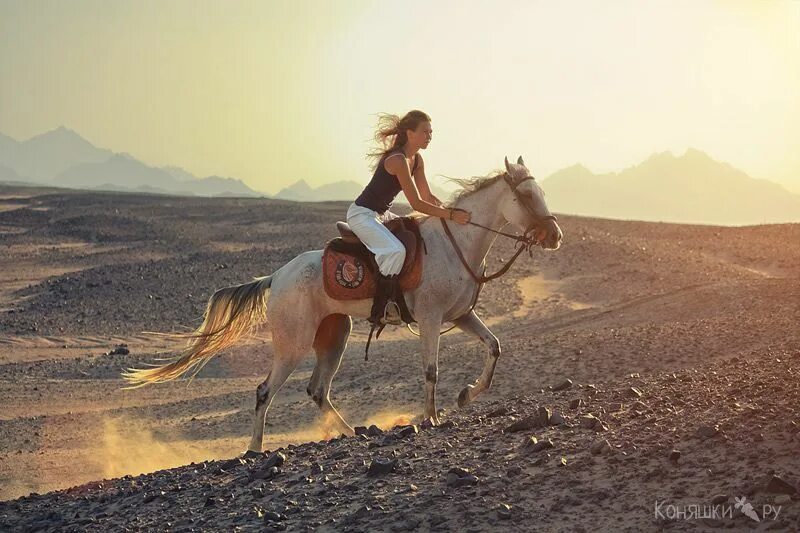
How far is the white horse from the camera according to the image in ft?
30.0

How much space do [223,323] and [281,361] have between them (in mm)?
1090

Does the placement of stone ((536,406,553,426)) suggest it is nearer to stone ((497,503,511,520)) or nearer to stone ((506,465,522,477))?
stone ((506,465,522,477))

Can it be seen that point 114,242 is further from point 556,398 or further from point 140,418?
point 556,398

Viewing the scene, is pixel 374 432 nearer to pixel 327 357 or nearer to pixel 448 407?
pixel 327 357

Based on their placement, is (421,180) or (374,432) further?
(421,180)

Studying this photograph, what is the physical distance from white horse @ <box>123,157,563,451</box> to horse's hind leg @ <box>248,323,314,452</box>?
0.01 m

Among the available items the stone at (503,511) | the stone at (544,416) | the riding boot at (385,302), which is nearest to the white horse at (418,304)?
the riding boot at (385,302)

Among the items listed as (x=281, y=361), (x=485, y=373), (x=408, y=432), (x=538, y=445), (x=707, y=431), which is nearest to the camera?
(x=707, y=431)

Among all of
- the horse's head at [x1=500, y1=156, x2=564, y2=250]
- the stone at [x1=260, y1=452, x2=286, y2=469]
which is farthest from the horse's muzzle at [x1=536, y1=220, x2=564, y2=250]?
the stone at [x1=260, y1=452, x2=286, y2=469]

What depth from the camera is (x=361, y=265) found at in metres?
9.41

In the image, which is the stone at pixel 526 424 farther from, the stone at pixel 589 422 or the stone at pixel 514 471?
the stone at pixel 514 471

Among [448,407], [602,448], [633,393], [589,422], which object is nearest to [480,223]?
[633,393]

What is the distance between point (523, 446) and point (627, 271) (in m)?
22.1

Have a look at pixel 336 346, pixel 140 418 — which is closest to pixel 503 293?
pixel 140 418
